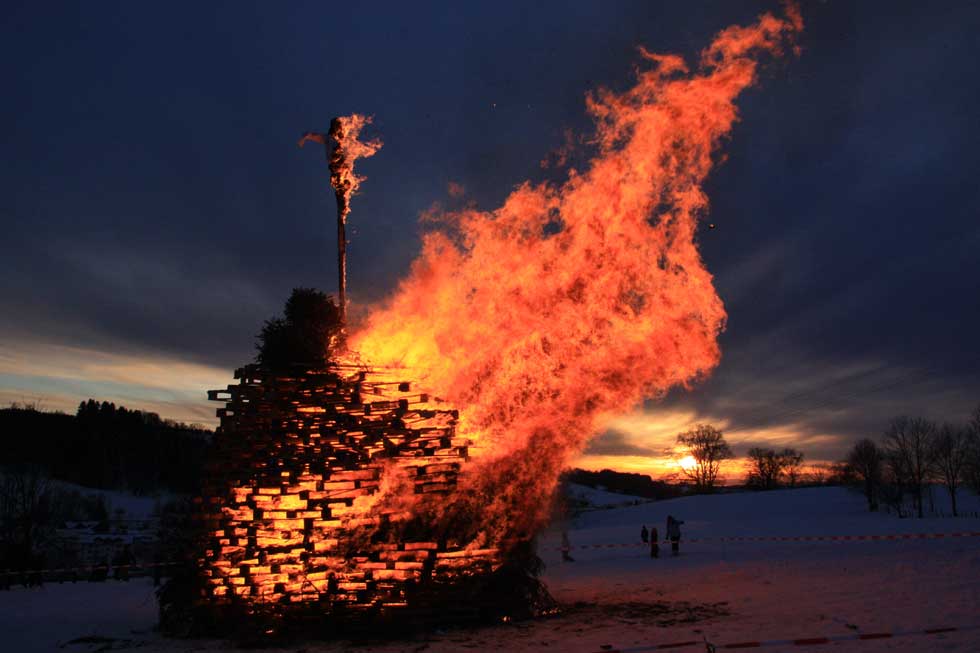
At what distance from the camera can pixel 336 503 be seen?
1040 centimetres

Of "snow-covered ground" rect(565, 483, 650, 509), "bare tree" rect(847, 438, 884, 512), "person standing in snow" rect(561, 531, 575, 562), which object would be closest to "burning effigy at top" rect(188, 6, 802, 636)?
"person standing in snow" rect(561, 531, 575, 562)

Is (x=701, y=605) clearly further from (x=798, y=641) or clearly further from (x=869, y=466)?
(x=869, y=466)

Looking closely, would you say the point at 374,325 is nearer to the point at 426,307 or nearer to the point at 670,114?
the point at 426,307

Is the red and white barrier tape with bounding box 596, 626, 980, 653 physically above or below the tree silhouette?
below

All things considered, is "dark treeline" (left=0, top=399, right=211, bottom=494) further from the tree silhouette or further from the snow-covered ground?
the tree silhouette

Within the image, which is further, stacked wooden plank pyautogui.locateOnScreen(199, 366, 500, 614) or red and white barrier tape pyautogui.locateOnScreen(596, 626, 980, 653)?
stacked wooden plank pyautogui.locateOnScreen(199, 366, 500, 614)

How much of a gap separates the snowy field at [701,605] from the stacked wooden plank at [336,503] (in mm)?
842

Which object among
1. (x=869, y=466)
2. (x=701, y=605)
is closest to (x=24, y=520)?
A: (x=701, y=605)

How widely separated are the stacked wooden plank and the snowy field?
84 centimetres

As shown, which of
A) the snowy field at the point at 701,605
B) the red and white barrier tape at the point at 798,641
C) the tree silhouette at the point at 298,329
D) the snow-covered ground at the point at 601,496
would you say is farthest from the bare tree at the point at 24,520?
the snow-covered ground at the point at 601,496

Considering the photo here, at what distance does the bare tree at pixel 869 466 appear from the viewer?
2141 inches

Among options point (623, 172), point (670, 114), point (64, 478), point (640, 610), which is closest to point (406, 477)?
point (640, 610)

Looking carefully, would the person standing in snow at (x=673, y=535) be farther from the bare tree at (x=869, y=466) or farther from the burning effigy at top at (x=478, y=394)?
the bare tree at (x=869, y=466)

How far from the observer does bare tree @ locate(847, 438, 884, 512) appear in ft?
178
